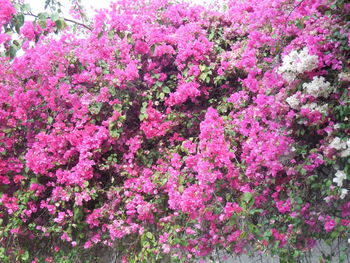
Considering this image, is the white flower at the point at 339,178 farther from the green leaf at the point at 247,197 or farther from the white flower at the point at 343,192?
the green leaf at the point at 247,197

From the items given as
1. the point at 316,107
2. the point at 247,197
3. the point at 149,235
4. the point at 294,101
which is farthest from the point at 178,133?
the point at 316,107

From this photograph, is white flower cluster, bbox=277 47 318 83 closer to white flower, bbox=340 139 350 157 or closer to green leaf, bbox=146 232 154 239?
white flower, bbox=340 139 350 157

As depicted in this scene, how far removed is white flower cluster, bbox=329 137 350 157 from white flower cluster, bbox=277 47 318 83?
51cm

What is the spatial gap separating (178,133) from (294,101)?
1.29m

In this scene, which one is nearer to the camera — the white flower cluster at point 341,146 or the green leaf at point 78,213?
the white flower cluster at point 341,146

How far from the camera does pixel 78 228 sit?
3.47 meters

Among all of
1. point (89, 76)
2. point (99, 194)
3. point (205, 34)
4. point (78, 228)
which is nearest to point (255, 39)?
point (205, 34)

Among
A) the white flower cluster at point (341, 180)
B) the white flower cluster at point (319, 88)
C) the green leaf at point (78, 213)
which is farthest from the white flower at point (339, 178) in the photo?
the green leaf at point (78, 213)

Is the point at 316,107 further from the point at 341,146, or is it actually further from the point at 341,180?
the point at 341,180

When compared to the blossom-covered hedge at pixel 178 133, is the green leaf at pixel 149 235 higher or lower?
lower

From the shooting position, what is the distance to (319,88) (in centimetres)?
242

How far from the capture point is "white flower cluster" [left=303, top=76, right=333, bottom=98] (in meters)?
2.41

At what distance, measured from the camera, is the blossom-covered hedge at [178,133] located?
2.48m

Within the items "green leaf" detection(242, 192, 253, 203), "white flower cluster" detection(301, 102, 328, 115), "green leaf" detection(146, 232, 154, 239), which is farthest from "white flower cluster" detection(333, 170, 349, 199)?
"green leaf" detection(146, 232, 154, 239)
